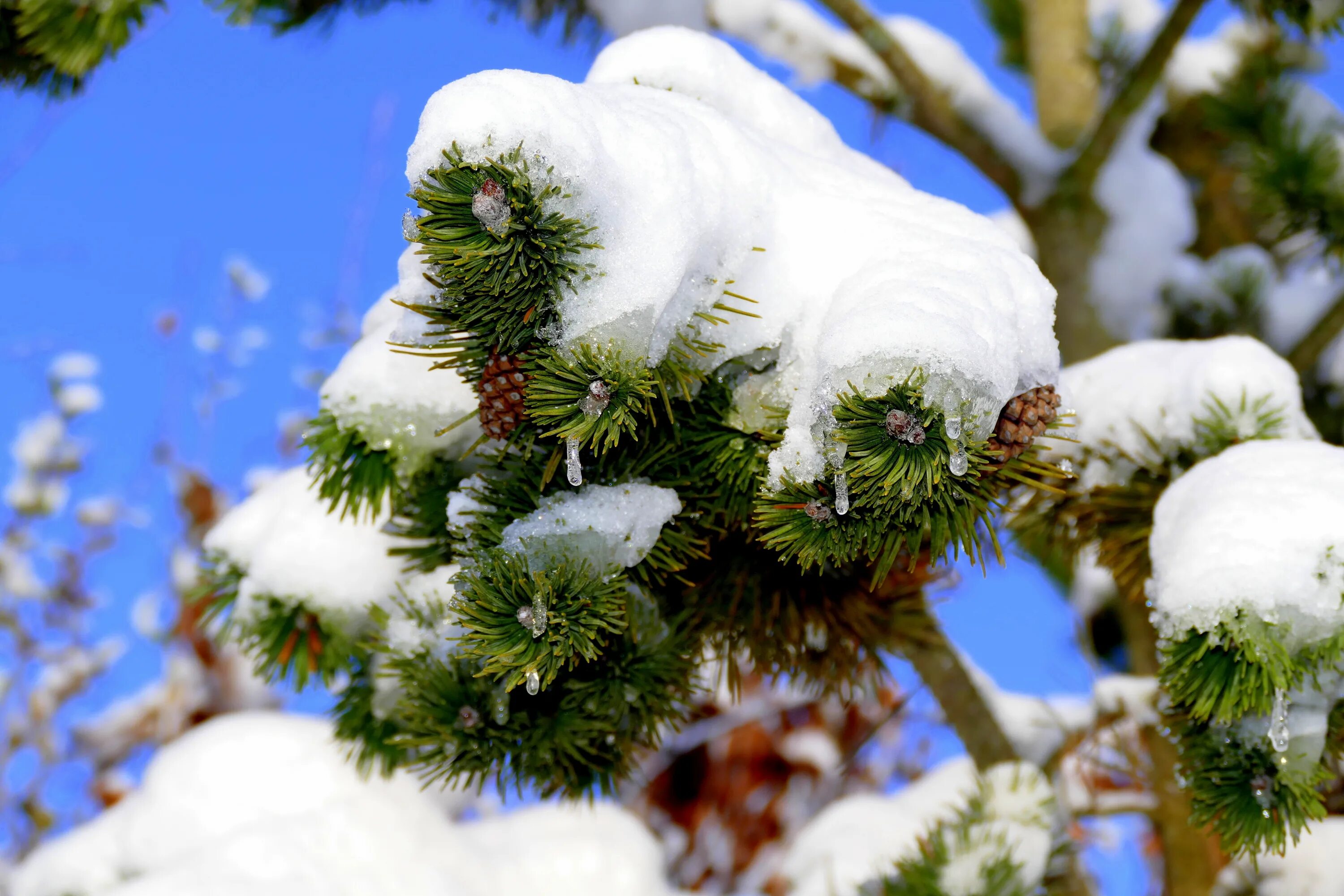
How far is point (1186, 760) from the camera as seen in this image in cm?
94

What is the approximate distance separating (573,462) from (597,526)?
9 centimetres

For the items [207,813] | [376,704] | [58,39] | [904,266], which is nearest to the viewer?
[904,266]

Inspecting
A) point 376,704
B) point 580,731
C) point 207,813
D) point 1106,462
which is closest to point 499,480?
point 580,731

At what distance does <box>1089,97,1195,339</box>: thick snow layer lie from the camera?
2.13 m

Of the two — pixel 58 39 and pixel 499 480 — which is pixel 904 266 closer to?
pixel 499 480

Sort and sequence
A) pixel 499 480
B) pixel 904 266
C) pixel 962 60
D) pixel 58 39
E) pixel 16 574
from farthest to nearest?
pixel 16 574, pixel 962 60, pixel 58 39, pixel 499 480, pixel 904 266

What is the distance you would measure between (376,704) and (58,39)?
1.02 meters

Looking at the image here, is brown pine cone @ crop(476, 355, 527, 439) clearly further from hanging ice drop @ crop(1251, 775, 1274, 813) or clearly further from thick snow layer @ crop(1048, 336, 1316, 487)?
hanging ice drop @ crop(1251, 775, 1274, 813)

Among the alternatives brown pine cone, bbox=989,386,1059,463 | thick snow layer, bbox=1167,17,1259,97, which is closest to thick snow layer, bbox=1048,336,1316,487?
brown pine cone, bbox=989,386,1059,463

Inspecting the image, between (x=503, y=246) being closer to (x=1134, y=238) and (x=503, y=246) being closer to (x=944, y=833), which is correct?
(x=944, y=833)

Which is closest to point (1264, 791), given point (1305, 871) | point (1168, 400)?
point (1168, 400)

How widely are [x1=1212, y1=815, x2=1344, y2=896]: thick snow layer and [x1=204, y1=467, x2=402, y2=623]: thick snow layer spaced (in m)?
1.38

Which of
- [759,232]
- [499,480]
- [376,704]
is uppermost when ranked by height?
[759,232]

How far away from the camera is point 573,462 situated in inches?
28.6
